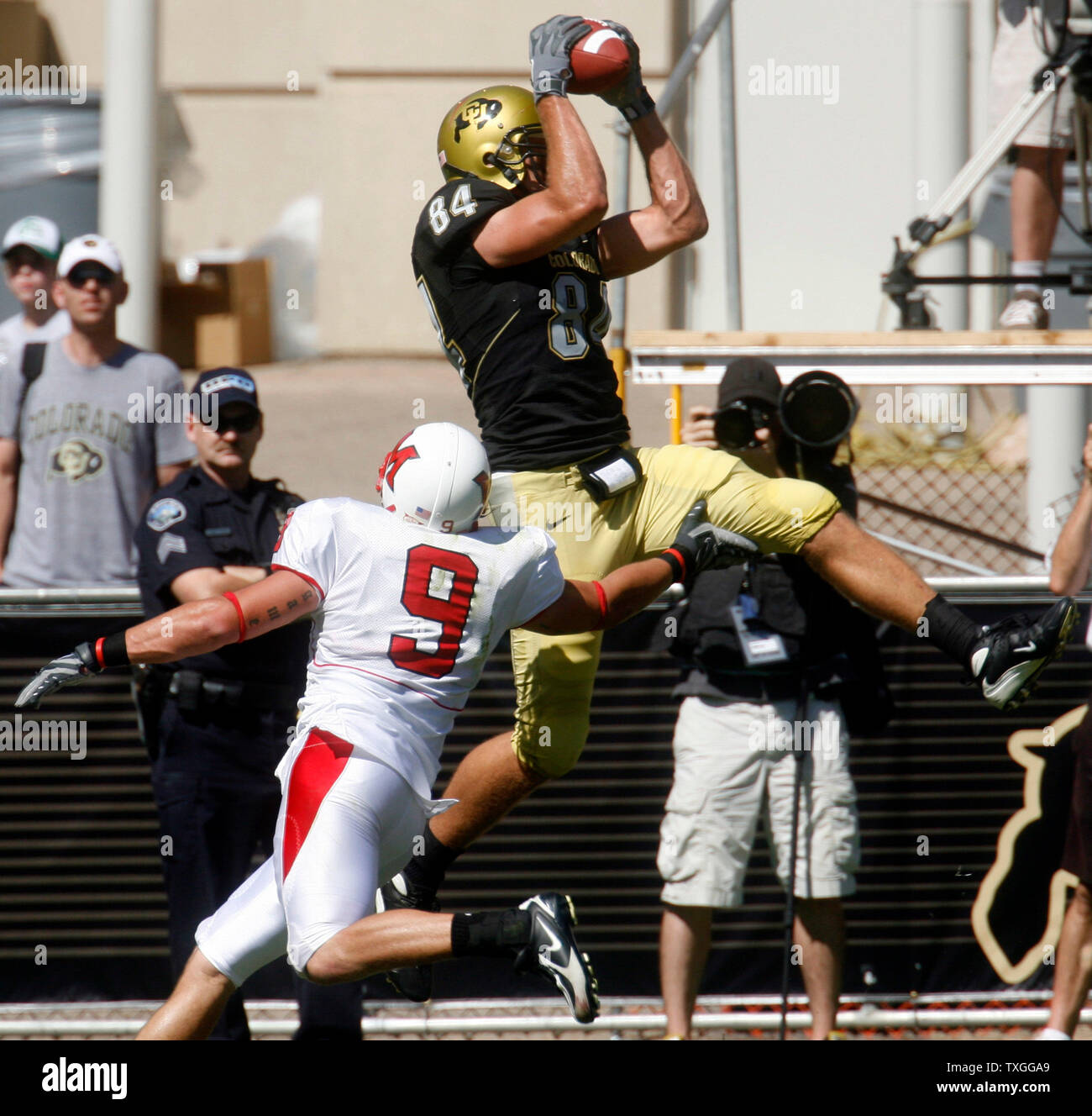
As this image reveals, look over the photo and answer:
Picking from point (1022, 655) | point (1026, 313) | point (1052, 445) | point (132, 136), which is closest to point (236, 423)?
point (1022, 655)

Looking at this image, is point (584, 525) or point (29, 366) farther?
point (29, 366)

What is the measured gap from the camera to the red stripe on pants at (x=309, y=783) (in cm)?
427

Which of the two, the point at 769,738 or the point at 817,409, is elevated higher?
the point at 817,409

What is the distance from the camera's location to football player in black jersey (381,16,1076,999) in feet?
15.5

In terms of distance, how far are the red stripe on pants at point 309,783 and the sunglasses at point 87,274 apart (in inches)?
114

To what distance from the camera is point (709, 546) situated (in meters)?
4.74

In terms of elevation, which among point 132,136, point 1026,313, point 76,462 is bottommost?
point 76,462

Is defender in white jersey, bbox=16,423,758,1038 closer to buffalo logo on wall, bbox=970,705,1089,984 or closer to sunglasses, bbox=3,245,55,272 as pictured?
buffalo logo on wall, bbox=970,705,1089,984

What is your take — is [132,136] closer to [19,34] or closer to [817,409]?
Answer: [19,34]

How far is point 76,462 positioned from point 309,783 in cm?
254

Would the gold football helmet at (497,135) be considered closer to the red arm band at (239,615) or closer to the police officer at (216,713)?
the police officer at (216,713)

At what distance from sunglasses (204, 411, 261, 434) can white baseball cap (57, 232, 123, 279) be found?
3.88ft

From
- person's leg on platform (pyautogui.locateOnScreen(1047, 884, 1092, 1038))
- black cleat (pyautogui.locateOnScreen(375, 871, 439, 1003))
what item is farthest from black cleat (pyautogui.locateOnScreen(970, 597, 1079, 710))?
black cleat (pyautogui.locateOnScreen(375, 871, 439, 1003))

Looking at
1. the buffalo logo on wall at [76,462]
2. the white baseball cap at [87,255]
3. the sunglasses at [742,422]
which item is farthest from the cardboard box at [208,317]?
the sunglasses at [742,422]
